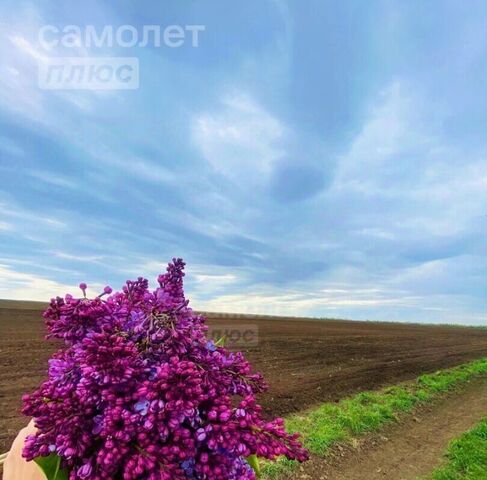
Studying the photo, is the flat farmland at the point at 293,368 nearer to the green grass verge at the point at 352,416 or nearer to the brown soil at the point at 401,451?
the green grass verge at the point at 352,416

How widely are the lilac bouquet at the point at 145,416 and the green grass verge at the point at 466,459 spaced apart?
6.49 metres

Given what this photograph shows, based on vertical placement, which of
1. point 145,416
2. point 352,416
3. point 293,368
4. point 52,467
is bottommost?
point 352,416

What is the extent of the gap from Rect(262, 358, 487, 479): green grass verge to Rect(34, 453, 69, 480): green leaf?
5.25m

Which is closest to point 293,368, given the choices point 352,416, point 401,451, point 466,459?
point 352,416

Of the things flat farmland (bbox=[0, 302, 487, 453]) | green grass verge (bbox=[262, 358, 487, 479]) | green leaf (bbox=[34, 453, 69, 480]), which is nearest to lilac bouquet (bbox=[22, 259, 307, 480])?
green leaf (bbox=[34, 453, 69, 480])

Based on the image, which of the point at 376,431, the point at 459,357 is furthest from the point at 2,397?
the point at 459,357

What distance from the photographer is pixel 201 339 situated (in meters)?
1.69

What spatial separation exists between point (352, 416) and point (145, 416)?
27.5 ft

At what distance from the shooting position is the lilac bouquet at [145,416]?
140 cm

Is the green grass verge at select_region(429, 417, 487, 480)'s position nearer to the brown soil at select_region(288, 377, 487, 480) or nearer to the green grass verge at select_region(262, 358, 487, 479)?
the brown soil at select_region(288, 377, 487, 480)

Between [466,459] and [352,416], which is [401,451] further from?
[352,416]

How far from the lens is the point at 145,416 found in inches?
56.0

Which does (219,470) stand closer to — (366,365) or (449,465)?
(449,465)

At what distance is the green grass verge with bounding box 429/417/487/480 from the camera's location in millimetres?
6648
